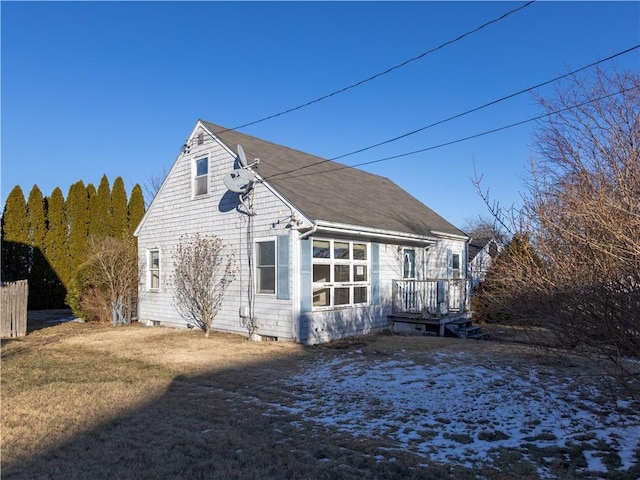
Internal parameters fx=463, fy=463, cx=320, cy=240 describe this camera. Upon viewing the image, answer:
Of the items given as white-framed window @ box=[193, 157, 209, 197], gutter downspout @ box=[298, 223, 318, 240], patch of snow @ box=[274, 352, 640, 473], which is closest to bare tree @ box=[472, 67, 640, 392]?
patch of snow @ box=[274, 352, 640, 473]

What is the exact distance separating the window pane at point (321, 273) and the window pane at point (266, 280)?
41.4 inches

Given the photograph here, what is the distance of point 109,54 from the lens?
12.8 meters

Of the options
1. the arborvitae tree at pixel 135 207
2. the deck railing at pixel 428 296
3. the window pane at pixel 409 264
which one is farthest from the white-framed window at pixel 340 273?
the arborvitae tree at pixel 135 207

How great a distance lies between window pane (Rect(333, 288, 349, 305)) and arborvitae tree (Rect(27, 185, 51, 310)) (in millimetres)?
16795

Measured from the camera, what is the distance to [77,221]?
2333 cm

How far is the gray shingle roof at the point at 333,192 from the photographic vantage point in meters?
12.1

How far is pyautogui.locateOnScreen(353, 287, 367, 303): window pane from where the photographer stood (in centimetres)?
1273

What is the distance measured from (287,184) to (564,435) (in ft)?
30.0

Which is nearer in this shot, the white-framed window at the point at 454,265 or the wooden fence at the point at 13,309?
the wooden fence at the point at 13,309

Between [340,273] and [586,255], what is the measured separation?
8.12 metres

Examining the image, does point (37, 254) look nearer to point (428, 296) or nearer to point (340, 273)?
point (340, 273)

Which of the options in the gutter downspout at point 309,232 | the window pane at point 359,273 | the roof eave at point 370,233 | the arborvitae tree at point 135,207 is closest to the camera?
the gutter downspout at point 309,232

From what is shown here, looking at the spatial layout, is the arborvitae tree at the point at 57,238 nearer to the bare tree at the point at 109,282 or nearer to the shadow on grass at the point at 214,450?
the bare tree at the point at 109,282

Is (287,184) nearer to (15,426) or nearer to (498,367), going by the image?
(498,367)
